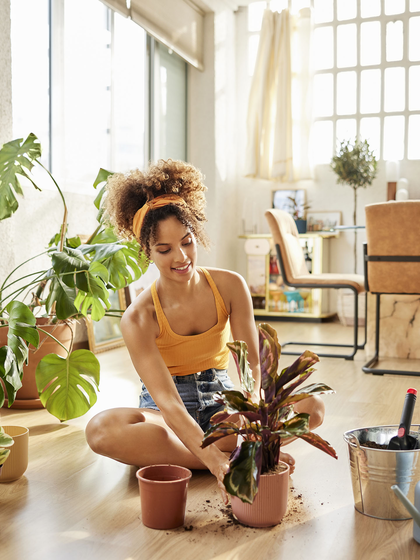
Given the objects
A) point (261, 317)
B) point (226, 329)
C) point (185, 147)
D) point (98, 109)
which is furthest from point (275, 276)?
point (226, 329)

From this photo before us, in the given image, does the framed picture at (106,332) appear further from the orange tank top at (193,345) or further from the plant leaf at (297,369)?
the plant leaf at (297,369)

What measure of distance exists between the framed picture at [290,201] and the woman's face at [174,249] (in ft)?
13.7

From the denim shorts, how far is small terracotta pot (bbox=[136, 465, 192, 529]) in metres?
0.38

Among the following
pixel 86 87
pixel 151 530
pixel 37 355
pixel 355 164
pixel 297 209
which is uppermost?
pixel 86 87

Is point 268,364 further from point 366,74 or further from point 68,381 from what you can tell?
point 366,74

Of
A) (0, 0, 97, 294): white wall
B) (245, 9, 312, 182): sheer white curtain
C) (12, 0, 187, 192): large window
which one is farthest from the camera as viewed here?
(245, 9, 312, 182): sheer white curtain

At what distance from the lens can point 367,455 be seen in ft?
4.46

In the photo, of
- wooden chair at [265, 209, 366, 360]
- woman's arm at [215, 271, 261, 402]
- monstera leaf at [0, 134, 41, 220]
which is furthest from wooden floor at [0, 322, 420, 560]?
wooden chair at [265, 209, 366, 360]

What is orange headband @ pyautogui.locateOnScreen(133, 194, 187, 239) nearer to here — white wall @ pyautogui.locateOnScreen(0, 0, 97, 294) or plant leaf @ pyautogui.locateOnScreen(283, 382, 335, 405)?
plant leaf @ pyautogui.locateOnScreen(283, 382, 335, 405)

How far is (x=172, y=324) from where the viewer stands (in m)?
1.72

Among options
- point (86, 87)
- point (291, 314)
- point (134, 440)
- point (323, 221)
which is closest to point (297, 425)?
point (134, 440)

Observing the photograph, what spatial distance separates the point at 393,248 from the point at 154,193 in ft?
6.10

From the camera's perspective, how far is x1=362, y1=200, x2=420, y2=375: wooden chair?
3090 mm

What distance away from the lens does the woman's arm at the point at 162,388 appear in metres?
1.38
